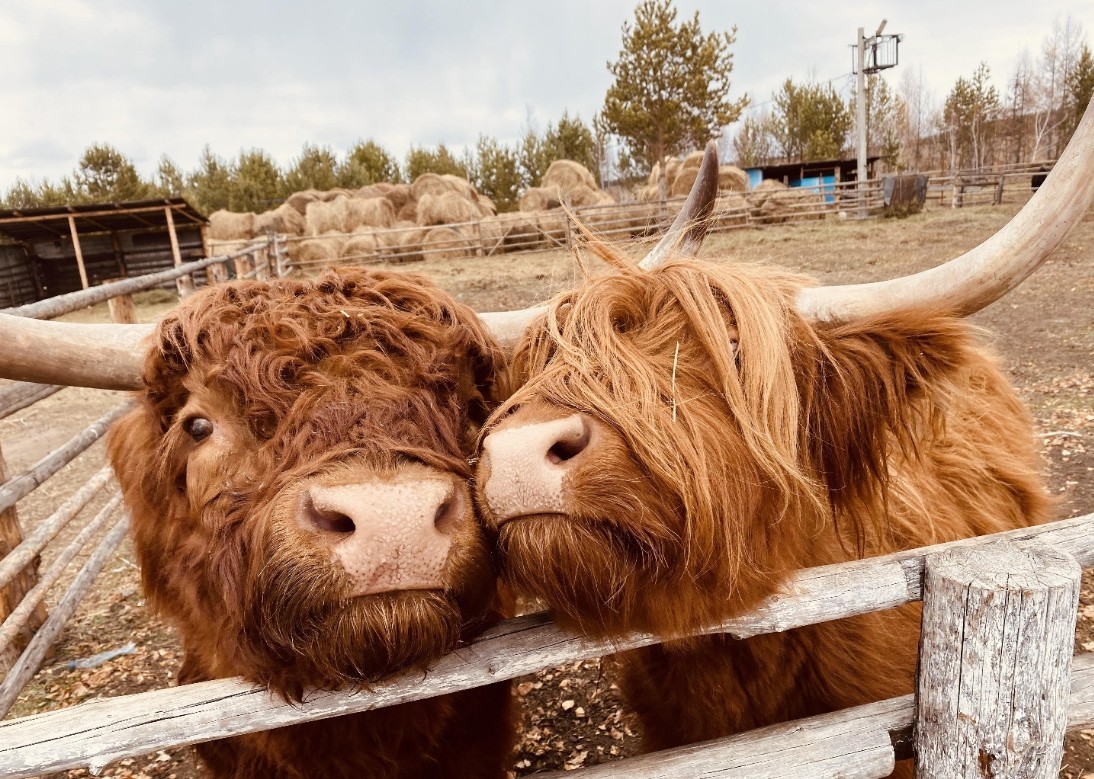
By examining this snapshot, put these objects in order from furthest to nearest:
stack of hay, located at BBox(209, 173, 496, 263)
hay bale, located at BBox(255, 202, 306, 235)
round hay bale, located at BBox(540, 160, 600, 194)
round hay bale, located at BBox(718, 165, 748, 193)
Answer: round hay bale, located at BBox(540, 160, 600, 194) → hay bale, located at BBox(255, 202, 306, 235) → round hay bale, located at BBox(718, 165, 748, 193) → stack of hay, located at BBox(209, 173, 496, 263)

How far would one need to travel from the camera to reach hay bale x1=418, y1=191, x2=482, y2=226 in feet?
82.4

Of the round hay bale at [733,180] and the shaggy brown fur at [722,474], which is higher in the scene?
the round hay bale at [733,180]

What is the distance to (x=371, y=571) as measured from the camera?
44.5 inches

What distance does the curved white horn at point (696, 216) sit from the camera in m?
2.00

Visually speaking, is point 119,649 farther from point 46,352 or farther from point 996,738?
point 996,738

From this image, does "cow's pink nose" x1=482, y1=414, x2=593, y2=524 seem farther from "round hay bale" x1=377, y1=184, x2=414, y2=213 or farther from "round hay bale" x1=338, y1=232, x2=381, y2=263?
"round hay bale" x1=377, y1=184, x2=414, y2=213

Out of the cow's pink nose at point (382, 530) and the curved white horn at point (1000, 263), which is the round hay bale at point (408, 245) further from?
the cow's pink nose at point (382, 530)

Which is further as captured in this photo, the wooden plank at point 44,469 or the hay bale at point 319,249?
the hay bale at point 319,249

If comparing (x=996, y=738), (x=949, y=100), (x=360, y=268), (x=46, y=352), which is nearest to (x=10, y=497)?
(x=46, y=352)

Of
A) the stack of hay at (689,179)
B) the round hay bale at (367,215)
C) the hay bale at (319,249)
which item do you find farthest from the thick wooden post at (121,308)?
the round hay bale at (367,215)

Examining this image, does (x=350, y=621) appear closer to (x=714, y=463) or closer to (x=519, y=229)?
(x=714, y=463)

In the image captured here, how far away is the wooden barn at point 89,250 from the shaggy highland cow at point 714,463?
65.4ft

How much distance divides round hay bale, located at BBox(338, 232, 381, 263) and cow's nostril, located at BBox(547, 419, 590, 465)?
20.9 metres

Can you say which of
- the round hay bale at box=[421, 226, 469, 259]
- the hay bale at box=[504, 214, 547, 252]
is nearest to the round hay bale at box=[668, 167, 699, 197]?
the hay bale at box=[504, 214, 547, 252]
